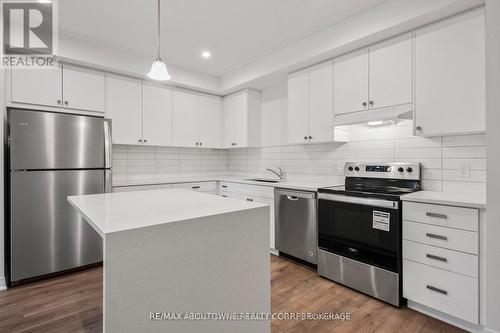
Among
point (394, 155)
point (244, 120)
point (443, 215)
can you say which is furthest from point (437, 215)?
point (244, 120)

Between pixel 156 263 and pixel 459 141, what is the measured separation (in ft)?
8.25

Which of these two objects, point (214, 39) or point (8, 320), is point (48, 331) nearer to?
point (8, 320)

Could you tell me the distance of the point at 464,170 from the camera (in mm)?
2172

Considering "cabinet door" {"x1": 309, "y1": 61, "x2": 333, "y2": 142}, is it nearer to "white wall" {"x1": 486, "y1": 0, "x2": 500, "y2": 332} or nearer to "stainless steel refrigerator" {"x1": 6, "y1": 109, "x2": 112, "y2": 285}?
"white wall" {"x1": 486, "y1": 0, "x2": 500, "y2": 332}

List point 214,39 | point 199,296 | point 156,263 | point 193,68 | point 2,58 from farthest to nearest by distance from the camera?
point 193,68, point 214,39, point 2,58, point 199,296, point 156,263

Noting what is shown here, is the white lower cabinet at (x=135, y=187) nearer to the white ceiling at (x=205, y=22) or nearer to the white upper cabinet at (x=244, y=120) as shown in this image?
the white upper cabinet at (x=244, y=120)

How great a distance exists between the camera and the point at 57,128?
2.58 metres

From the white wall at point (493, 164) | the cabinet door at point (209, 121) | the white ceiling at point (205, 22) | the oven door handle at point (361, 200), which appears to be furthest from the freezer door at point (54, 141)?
the white wall at point (493, 164)

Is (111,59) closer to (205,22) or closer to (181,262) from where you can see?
(205,22)

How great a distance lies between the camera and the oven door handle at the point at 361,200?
6.83ft

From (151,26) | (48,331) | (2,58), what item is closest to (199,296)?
(48,331)

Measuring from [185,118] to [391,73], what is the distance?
8.98 ft

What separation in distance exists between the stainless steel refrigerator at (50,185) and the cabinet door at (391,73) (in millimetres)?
2842

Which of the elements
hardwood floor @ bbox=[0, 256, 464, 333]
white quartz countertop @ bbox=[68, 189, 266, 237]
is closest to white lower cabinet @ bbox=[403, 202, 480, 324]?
hardwood floor @ bbox=[0, 256, 464, 333]
